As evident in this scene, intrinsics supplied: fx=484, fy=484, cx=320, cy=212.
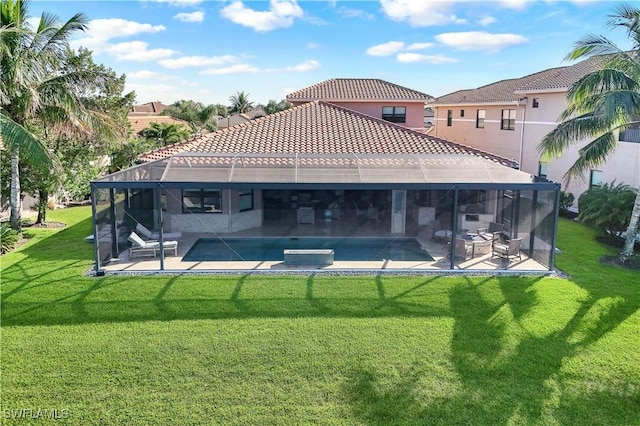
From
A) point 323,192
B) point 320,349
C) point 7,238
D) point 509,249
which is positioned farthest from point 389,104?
point 320,349

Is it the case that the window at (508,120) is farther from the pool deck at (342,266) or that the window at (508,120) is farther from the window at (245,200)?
the window at (245,200)

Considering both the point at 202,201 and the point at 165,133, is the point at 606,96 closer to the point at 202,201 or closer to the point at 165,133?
the point at 202,201

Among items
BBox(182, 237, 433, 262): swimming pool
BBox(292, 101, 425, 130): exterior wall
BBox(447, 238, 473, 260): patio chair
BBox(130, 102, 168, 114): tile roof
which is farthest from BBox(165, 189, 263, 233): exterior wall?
BBox(130, 102, 168, 114): tile roof

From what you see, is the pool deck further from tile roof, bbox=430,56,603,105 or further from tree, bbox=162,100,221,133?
tree, bbox=162,100,221,133

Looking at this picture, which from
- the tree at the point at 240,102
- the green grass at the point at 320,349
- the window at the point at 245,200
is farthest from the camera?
the tree at the point at 240,102

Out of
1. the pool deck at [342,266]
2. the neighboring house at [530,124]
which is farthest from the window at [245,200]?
the neighboring house at [530,124]
